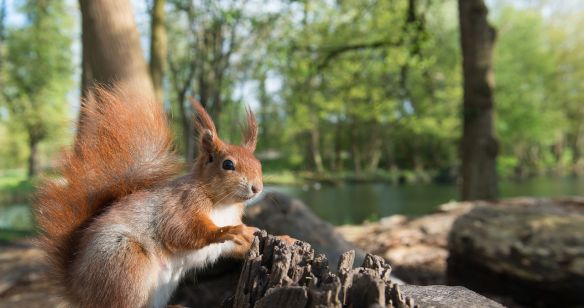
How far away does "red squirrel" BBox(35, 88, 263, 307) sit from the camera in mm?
1333

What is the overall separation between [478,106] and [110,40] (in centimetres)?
570

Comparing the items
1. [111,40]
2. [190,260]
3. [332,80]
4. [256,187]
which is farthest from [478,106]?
[190,260]

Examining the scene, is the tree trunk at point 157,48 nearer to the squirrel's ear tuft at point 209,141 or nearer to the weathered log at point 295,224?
the weathered log at point 295,224

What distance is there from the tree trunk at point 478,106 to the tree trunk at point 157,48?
15.4 feet

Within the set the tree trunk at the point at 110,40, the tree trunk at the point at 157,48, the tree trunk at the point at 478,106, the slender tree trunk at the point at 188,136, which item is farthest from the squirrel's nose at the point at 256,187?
the tree trunk at the point at 478,106

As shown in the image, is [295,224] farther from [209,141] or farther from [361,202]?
[361,202]

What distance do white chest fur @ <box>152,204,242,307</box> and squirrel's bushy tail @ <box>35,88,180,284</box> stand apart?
29 centimetres

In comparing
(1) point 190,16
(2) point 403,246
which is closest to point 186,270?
(2) point 403,246

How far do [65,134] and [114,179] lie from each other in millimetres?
378

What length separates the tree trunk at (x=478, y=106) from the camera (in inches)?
262

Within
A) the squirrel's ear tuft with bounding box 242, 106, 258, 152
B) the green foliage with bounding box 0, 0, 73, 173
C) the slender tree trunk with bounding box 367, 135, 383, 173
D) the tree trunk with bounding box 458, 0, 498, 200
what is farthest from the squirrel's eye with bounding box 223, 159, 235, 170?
the slender tree trunk with bounding box 367, 135, 383, 173

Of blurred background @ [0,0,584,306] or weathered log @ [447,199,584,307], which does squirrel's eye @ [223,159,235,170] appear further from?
weathered log @ [447,199,584,307]

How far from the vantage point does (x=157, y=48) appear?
557 centimetres

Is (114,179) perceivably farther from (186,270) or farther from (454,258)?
(454,258)
